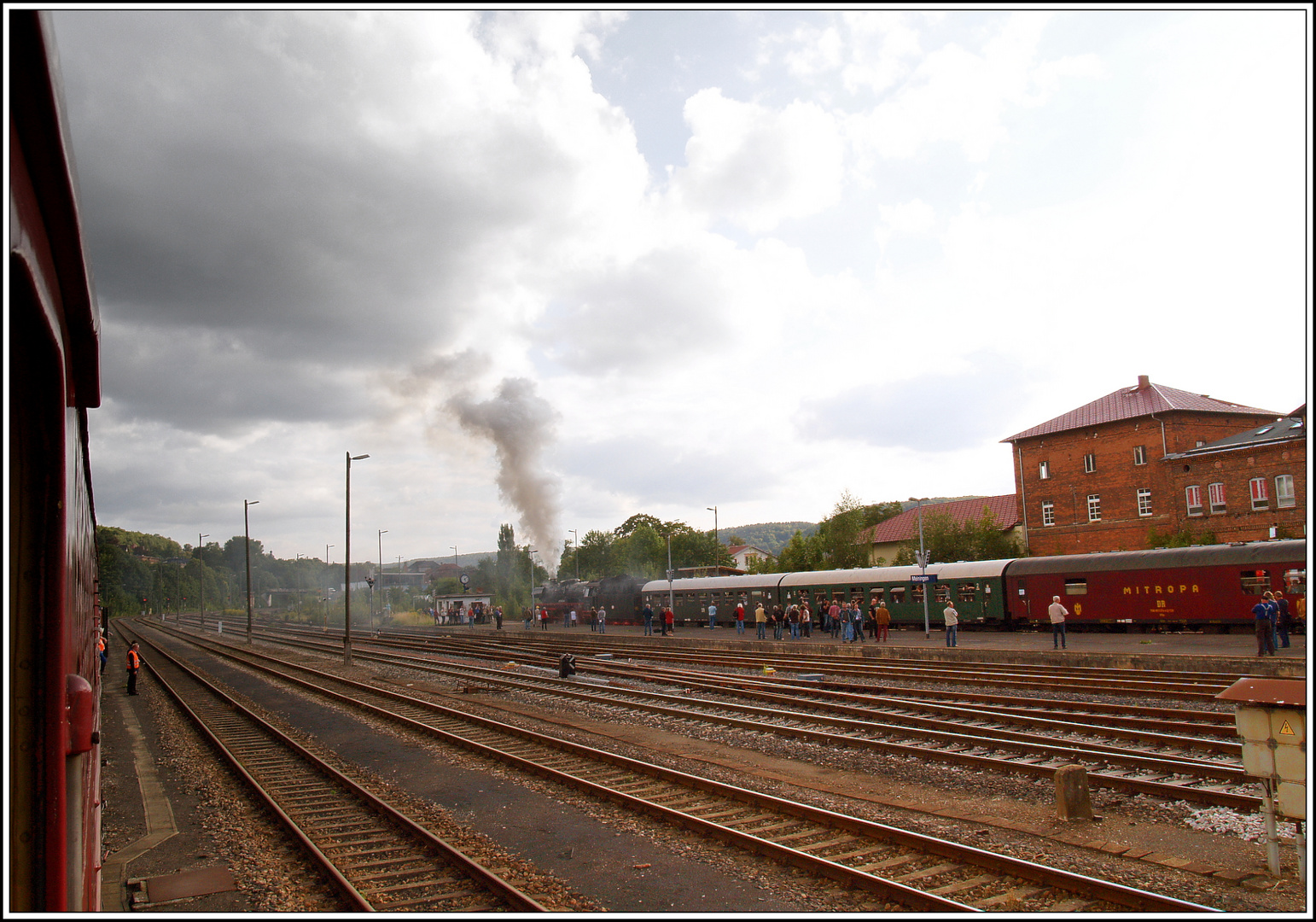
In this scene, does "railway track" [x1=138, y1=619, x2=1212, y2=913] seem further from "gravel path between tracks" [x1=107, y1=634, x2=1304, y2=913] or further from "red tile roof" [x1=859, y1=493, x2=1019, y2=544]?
"red tile roof" [x1=859, y1=493, x2=1019, y2=544]

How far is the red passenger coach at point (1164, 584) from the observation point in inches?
959

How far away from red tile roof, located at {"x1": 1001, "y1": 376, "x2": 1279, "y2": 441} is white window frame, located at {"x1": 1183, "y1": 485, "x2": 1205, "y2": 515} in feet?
16.4

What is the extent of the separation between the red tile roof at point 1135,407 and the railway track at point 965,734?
135 feet

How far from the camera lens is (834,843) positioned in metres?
7.78

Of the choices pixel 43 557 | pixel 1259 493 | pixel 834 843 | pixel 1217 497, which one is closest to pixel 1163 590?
pixel 1259 493

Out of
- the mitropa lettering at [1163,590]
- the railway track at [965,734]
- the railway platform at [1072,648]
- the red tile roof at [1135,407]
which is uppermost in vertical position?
the red tile roof at [1135,407]

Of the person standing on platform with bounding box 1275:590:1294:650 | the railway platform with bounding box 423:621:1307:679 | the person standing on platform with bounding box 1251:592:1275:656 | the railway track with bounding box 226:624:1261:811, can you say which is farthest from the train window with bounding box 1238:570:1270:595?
the railway track with bounding box 226:624:1261:811

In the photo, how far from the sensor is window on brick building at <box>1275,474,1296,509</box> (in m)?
41.0

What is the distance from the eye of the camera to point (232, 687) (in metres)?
24.1

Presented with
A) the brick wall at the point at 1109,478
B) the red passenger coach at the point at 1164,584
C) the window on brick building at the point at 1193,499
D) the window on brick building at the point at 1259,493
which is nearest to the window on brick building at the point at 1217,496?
the window on brick building at the point at 1193,499

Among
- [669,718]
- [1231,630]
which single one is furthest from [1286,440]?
[669,718]

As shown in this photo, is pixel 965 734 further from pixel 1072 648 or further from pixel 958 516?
pixel 958 516

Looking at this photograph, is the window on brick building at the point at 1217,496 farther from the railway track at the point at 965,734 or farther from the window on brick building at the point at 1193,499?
the railway track at the point at 965,734

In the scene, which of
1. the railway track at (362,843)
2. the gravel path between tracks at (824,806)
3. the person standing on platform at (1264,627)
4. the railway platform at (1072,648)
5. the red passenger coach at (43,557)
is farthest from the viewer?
the person standing on platform at (1264,627)
